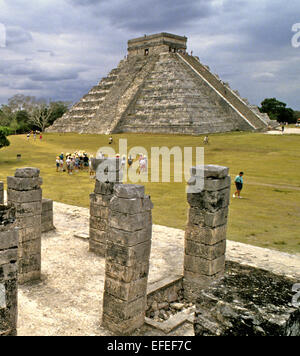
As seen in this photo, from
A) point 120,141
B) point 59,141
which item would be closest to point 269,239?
point 120,141

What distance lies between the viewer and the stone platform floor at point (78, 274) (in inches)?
240

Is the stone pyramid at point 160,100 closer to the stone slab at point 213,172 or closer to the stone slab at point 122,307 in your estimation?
Result: the stone slab at point 213,172

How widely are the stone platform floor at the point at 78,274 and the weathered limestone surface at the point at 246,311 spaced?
1.70 m

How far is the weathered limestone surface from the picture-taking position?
8.30 feet

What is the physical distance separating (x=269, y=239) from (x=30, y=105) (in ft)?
198

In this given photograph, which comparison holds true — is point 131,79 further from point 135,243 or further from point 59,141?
point 135,243

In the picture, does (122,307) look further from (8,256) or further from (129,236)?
(8,256)

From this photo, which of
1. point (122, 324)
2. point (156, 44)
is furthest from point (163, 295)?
point (156, 44)

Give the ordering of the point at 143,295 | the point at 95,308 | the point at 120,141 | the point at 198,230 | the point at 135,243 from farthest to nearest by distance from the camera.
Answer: the point at 120,141 → the point at 198,230 → the point at 95,308 → the point at 143,295 → the point at 135,243

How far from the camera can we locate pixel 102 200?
9.31m

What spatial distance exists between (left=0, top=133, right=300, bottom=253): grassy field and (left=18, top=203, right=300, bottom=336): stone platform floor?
1.21 m

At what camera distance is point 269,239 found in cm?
1078

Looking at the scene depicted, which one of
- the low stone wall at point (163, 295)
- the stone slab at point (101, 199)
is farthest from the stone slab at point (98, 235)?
the low stone wall at point (163, 295)

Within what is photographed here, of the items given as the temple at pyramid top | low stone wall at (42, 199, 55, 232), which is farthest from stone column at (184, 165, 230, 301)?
the temple at pyramid top
